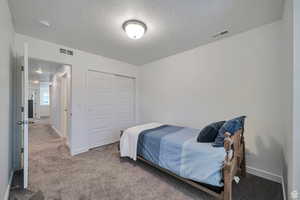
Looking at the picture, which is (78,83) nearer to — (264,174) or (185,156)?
(185,156)

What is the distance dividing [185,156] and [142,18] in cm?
216

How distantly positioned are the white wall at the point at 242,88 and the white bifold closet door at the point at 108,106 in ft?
4.99

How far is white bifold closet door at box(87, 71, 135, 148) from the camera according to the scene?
3.49 metres

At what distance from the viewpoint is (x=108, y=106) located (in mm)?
3863

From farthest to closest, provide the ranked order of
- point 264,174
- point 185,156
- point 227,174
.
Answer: point 264,174 < point 185,156 < point 227,174

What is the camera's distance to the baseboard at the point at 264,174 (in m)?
1.99

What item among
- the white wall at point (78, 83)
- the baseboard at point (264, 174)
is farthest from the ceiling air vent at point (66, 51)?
the baseboard at point (264, 174)

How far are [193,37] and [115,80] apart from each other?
2547mm

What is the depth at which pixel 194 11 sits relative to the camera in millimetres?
1850

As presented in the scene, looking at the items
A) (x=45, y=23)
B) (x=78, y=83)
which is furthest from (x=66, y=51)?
(x=45, y=23)

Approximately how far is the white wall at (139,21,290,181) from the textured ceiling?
0.31 m

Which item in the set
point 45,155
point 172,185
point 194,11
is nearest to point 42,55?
point 45,155
